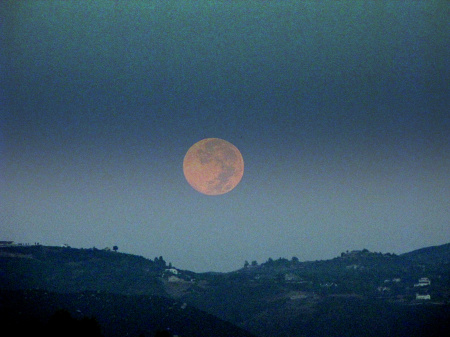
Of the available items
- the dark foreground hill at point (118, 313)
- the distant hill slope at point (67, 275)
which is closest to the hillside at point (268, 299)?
the distant hill slope at point (67, 275)

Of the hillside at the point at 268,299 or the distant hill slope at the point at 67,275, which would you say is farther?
the distant hill slope at the point at 67,275

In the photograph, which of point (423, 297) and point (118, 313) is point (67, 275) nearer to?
point (118, 313)

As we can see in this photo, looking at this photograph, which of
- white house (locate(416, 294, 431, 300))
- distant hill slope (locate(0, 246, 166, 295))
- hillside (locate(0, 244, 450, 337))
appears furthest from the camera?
white house (locate(416, 294, 431, 300))

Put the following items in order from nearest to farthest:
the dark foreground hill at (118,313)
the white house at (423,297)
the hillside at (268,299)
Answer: the dark foreground hill at (118,313), the hillside at (268,299), the white house at (423,297)

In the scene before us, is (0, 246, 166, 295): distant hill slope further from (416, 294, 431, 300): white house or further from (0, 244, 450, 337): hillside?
(416, 294, 431, 300): white house

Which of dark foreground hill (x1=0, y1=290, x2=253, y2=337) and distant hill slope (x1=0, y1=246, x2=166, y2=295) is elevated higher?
distant hill slope (x1=0, y1=246, x2=166, y2=295)

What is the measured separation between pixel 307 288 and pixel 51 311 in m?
120

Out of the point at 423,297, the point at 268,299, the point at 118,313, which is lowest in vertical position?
the point at 118,313

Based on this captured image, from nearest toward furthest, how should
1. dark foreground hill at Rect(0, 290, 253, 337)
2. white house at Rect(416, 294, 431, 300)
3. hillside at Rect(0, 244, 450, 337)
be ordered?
dark foreground hill at Rect(0, 290, 253, 337) < hillside at Rect(0, 244, 450, 337) < white house at Rect(416, 294, 431, 300)

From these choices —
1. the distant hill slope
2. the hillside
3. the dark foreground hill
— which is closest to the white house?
the hillside

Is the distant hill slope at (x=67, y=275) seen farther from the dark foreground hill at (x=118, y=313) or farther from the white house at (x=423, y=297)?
the white house at (x=423, y=297)

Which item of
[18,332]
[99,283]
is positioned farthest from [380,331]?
[18,332]

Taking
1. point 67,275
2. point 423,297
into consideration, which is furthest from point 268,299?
point 67,275

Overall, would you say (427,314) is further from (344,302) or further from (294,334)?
(294,334)
